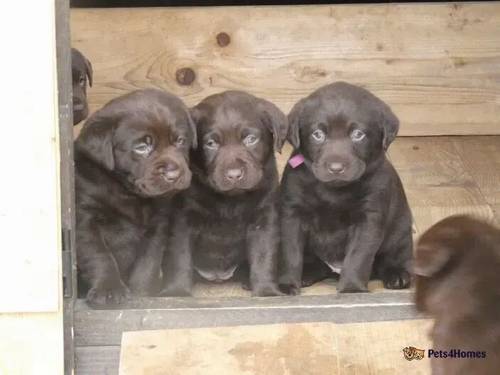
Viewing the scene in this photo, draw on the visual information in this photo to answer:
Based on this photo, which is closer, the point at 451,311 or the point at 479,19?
the point at 451,311

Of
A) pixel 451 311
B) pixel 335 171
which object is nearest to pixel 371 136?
pixel 335 171

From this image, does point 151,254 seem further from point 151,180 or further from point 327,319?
point 327,319

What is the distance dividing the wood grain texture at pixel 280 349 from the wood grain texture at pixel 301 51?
2.14m

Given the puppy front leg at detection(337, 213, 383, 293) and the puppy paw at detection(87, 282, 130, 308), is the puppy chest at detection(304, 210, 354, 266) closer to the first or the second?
the puppy front leg at detection(337, 213, 383, 293)

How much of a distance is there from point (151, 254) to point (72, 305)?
0.50 meters

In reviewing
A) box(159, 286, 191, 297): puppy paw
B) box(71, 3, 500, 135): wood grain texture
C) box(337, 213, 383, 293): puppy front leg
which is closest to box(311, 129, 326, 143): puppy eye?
box(337, 213, 383, 293): puppy front leg

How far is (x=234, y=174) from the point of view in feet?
14.0

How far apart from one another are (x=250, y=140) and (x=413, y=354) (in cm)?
97

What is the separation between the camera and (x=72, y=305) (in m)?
4.04

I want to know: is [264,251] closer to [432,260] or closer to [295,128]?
[295,128]

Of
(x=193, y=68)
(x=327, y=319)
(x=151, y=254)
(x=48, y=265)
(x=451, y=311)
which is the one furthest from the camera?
(x=193, y=68)

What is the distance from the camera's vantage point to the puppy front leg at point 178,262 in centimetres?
443

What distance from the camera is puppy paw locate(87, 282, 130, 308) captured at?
13.5 feet

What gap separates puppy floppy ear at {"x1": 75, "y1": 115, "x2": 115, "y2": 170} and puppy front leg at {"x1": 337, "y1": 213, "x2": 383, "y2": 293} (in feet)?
2.96
